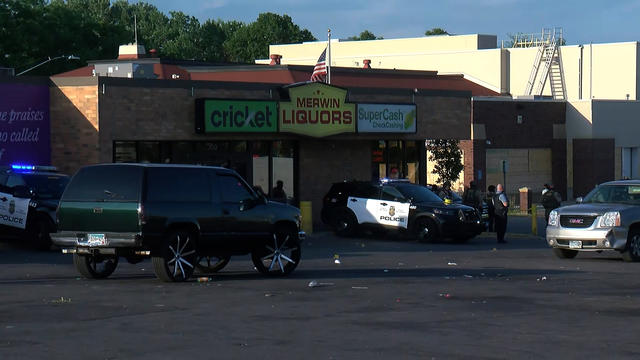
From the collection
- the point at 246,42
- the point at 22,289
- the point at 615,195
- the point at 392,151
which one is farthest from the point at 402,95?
the point at 246,42

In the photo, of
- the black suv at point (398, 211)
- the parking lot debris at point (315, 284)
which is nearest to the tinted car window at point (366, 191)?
the black suv at point (398, 211)

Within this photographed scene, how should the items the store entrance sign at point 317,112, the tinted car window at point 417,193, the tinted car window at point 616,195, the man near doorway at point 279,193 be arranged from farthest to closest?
the store entrance sign at point 317,112, the man near doorway at point 279,193, the tinted car window at point 417,193, the tinted car window at point 616,195

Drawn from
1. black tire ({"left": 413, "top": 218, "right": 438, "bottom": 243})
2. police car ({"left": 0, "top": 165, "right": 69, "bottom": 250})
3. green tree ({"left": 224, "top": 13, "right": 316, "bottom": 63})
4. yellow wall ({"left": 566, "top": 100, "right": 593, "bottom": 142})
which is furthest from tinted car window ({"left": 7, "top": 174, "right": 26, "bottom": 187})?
green tree ({"left": 224, "top": 13, "right": 316, "bottom": 63})

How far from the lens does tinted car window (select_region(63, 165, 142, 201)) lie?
1791 cm

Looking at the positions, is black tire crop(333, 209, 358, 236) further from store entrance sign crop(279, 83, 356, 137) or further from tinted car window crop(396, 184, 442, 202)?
store entrance sign crop(279, 83, 356, 137)

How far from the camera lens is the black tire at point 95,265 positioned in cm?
1880

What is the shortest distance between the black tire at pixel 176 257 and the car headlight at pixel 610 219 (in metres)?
9.87

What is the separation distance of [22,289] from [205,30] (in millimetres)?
123911

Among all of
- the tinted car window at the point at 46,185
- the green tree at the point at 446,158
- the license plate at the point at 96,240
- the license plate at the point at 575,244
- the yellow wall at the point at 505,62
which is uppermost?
the yellow wall at the point at 505,62

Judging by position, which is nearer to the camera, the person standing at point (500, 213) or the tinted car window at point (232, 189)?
the tinted car window at point (232, 189)

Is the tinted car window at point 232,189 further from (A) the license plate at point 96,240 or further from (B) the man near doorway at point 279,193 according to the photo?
(B) the man near doorway at point 279,193

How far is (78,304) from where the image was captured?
597 inches

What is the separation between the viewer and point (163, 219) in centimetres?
1800

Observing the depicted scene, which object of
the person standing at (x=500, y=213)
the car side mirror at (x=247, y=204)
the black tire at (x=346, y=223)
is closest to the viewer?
the car side mirror at (x=247, y=204)
